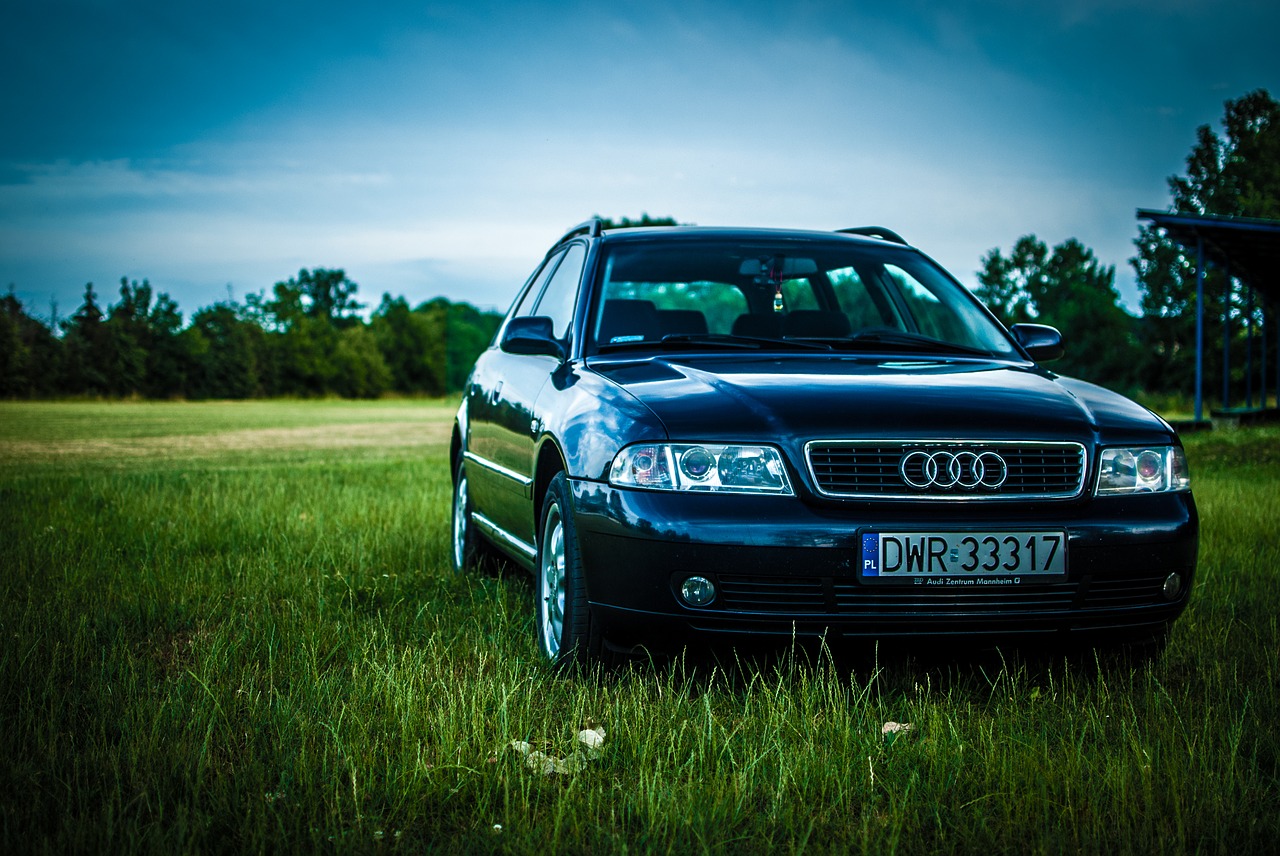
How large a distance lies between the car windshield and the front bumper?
1210 millimetres

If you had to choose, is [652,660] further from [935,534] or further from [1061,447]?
[1061,447]

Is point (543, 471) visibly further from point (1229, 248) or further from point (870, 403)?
point (1229, 248)

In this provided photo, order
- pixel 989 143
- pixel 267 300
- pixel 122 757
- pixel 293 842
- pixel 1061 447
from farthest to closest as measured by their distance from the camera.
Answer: pixel 267 300
pixel 989 143
pixel 1061 447
pixel 122 757
pixel 293 842

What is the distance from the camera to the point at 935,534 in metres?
3.35

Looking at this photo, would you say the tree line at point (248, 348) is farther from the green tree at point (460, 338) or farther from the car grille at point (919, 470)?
the car grille at point (919, 470)

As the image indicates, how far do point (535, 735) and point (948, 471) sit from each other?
52.7 inches

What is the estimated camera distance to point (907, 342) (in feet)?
15.3

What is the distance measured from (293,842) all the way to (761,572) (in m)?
1.42

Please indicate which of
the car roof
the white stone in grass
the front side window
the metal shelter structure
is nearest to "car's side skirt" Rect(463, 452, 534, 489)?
the front side window

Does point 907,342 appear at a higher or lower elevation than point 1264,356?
higher

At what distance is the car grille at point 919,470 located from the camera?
340 cm

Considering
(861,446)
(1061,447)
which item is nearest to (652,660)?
(861,446)

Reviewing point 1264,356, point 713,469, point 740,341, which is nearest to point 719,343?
point 740,341

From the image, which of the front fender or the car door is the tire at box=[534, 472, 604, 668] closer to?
the front fender
